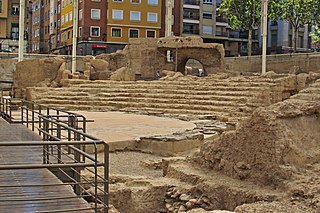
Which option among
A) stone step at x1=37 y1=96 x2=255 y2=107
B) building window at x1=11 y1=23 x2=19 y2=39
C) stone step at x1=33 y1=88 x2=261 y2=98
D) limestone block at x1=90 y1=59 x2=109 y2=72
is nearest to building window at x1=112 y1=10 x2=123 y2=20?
building window at x1=11 y1=23 x2=19 y2=39

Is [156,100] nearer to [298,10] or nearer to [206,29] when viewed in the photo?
[298,10]

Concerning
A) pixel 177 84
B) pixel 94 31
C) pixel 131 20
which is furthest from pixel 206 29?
pixel 177 84

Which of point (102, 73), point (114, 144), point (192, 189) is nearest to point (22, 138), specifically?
point (114, 144)

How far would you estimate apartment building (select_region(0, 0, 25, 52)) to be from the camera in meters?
51.5

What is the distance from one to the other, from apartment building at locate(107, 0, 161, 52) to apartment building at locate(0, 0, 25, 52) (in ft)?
35.8

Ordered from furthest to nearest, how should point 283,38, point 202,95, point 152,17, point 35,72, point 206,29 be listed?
point 206,29 < point 283,38 < point 152,17 < point 35,72 < point 202,95

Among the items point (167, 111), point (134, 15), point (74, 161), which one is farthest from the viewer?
point (134, 15)

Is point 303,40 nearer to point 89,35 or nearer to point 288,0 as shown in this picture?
point 288,0

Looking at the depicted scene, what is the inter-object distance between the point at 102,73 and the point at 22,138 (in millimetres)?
23378

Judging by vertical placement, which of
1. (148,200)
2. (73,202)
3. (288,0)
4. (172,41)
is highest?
(288,0)

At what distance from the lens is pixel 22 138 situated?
9.64 m

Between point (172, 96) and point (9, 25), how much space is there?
35.2 metres

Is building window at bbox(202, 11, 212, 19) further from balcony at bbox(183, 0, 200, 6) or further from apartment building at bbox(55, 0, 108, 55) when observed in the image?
apartment building at bbox(55, 0, 108, 55)

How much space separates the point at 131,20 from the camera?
5141cm
